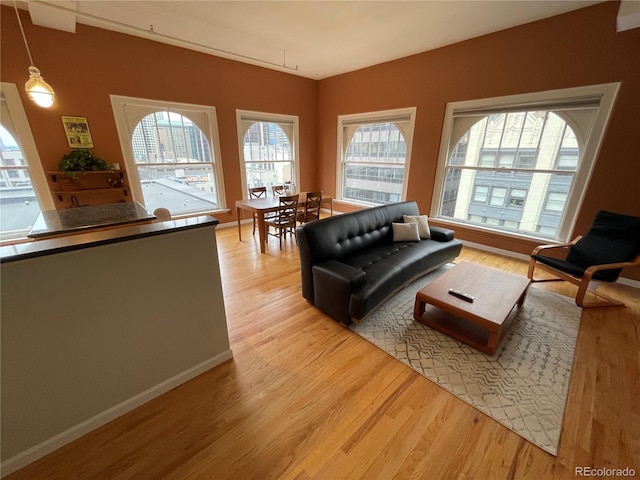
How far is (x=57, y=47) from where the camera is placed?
10.5ft

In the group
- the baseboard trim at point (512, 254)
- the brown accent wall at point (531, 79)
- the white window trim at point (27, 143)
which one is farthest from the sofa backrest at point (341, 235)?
the white window trim at point (27, 143)

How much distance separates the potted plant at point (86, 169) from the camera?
3410 mm

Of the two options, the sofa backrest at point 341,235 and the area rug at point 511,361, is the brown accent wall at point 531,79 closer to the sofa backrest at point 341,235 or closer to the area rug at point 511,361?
the area rug at point 511,361

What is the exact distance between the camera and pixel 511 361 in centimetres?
196

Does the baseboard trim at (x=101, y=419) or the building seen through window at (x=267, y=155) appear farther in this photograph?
the building seen through window at (x=267, y=155)

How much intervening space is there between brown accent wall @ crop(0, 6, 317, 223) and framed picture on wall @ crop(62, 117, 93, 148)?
60 mm

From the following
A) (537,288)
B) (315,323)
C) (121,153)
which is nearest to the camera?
(315,323)

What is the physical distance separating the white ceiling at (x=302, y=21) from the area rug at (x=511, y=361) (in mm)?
3383

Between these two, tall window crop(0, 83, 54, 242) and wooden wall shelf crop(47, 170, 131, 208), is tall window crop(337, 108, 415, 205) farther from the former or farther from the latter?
tall window crop(0, 83, 54, 242)

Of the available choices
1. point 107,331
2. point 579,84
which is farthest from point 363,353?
point 579,84

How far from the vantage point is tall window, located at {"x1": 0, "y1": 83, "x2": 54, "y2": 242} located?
10.3 ft

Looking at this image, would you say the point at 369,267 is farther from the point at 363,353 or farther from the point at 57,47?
the point at 57,47

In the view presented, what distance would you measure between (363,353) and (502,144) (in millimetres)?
3751

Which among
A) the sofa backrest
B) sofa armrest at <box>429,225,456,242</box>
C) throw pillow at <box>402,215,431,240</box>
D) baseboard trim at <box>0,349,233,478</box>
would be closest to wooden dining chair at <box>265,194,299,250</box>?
the sofa backrest
